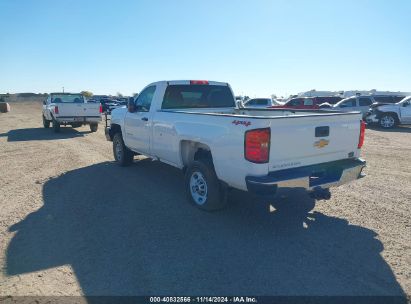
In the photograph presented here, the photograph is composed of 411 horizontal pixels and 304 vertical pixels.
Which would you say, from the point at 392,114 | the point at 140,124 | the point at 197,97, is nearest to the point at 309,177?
the point at 197,97

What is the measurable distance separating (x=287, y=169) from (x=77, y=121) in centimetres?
1301

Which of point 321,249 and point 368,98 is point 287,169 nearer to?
point 321,249

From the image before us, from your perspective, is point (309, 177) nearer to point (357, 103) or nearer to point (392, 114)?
point (392, 114)

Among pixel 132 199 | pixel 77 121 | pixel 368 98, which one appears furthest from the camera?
pixel 368 98

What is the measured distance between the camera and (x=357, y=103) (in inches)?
768

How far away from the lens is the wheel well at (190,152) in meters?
5.25

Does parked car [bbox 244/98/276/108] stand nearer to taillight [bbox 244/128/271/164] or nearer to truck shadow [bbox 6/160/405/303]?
truck shadow [bbox 6/160/405/303]

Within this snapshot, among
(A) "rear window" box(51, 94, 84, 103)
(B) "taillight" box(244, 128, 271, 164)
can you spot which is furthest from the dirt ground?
(A) "rear window" box(51, 94, 84, 103)

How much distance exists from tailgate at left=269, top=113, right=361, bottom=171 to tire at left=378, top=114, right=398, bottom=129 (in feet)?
48.7

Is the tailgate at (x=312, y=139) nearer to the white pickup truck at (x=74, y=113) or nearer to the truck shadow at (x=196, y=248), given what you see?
the truck shadow at (x=196, y=248)

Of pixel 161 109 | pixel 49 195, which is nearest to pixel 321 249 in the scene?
pixel 161 109

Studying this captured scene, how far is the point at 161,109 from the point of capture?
20.6 feet

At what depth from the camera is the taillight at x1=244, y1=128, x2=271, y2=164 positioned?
3809 mm

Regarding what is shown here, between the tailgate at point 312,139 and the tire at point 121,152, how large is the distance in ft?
→ 16.2
